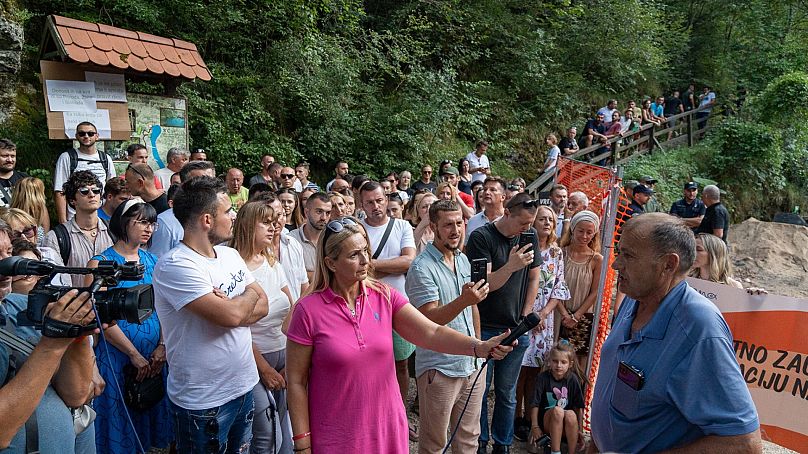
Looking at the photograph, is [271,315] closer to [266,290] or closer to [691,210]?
[266,290]

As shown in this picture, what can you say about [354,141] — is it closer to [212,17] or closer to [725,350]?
[212,17]

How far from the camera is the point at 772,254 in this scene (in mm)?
14117

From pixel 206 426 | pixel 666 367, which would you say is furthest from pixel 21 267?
pixel 666 367

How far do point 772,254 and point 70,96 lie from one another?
15.5 metres

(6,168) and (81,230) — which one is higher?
(6,168)

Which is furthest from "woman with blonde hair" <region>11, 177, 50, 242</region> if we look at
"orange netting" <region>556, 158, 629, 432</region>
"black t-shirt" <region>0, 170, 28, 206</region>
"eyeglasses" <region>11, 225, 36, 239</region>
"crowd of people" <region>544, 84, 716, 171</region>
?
"crowd of people" <region>544, 84, 716, 171</region>

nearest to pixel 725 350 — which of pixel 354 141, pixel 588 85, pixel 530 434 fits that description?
pixel 530 434

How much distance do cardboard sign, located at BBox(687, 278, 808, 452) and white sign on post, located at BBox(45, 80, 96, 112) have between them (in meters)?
7.55

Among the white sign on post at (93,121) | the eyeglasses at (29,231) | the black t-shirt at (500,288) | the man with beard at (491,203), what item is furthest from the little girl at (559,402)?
the white sign on post at (93,121)

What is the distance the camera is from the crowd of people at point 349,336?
2.01 meters

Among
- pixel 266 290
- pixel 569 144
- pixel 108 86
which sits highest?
pixel 108 86

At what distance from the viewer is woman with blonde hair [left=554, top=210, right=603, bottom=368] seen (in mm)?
5258

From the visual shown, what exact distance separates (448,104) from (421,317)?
1252 cm

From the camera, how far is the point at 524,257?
11.5 ft
